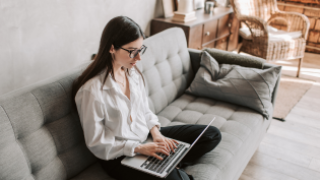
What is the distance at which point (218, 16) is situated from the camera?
10.5 ft

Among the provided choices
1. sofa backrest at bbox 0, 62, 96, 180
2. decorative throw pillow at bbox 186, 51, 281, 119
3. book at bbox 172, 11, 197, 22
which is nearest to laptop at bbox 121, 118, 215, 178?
sofa backrest at bbox 0, 62, 96, 180

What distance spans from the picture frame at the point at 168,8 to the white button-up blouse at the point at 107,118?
183 cm

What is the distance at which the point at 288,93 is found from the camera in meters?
3.01

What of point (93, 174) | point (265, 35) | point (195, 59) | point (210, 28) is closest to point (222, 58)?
point (195, 59)

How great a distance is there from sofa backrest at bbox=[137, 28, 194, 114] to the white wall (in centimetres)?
56

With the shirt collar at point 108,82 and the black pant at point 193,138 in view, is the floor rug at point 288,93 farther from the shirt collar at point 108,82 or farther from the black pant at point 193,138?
the shirt collar at point 108,82

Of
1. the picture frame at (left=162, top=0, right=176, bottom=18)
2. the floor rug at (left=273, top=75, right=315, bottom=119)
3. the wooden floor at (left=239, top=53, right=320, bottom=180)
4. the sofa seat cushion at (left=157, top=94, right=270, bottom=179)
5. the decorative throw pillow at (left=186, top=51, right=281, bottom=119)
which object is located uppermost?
the picture frame at (left=162, top=0, right=176, bottom=18)

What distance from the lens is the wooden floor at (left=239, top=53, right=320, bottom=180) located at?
1.88 meters

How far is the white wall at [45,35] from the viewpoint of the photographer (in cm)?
162

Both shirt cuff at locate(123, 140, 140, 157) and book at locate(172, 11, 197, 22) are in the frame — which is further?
book at locate(172, 11, 197, 22)

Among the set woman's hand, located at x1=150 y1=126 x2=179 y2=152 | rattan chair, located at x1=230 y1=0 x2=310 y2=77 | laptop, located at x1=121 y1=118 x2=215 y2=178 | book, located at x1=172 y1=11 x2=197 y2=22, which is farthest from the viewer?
rattan chair, located at x1=230 y1=0 x2=310 y2=77

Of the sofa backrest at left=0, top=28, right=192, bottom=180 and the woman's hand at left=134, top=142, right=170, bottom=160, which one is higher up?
the sofa backrest at left=0, top=28, right=192, bottom=180

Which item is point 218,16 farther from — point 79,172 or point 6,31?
point 79,172

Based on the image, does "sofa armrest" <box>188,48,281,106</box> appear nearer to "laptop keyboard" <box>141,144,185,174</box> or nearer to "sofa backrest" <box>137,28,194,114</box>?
"sofa backrest" <box>137,28,194,114</box>
